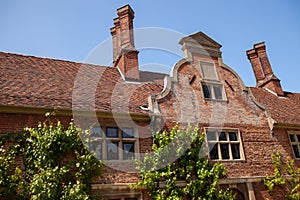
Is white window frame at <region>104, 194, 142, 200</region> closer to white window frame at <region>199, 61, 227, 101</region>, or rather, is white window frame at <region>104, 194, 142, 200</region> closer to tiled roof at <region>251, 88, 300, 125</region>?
white window frame at <region>199, 61, 227, 101</region>

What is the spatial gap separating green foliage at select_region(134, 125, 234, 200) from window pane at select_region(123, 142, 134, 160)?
485 mm

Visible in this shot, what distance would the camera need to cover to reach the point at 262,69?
18.1 meters

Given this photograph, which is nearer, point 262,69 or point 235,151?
point 235,151

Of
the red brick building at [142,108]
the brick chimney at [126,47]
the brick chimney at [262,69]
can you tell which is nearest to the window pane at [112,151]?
the red brick building at [142,108]

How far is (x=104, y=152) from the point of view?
918 cm

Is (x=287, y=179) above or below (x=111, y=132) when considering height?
below

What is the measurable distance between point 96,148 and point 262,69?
1355 cm

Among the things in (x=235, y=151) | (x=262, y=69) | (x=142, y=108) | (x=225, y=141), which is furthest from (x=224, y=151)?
(x=262, y=69)

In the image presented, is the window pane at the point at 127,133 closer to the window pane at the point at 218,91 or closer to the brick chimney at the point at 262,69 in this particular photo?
the window pane at the point at 218,91

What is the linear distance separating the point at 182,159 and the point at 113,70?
614cm

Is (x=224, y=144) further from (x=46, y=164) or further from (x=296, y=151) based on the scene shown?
(x=46, y=164)

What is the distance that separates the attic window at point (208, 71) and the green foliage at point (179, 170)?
3512 millimetres

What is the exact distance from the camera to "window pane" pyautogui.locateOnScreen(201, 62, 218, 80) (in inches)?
500

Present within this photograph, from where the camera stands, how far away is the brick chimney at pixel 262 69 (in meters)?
17.2
